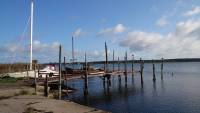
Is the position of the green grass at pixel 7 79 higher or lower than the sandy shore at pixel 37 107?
higher

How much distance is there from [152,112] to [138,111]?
1.77m

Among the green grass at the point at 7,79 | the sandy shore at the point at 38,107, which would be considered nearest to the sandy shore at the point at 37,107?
the sandy shore at the point at 38,107

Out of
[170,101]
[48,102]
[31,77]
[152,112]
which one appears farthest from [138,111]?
[31,77]

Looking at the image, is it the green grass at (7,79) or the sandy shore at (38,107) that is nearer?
the sandy shore at (38,107)

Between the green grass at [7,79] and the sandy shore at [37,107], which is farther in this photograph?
the green grass at [7,79]

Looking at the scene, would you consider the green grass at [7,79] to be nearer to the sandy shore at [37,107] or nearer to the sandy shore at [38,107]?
the sandy shore at [37,107]

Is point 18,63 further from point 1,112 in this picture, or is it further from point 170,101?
point 1,112

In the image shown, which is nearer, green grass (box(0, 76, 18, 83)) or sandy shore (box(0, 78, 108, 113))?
sandy shore (box(0, 78, 108, 113))

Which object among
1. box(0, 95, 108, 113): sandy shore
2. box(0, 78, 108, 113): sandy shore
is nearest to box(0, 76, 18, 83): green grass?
box(0, 78, 108, 113): sandy shore

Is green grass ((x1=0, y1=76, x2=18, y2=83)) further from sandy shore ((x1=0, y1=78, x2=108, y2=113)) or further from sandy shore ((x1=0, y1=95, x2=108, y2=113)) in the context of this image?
sandy shore ((x1=0, y1=95, x2=108, y2=113))

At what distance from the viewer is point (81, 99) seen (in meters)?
40.3

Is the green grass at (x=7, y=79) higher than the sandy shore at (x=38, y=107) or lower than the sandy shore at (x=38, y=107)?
higher

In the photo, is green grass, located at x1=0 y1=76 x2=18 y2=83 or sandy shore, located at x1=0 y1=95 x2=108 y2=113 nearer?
sandy shore, located at x1=0 y1=95 x2=108 y2=113

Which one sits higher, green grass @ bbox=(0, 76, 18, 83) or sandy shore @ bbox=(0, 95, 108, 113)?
green grass @ bbox=(0, 76, 18, 83)
